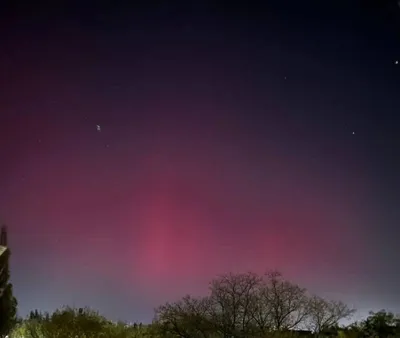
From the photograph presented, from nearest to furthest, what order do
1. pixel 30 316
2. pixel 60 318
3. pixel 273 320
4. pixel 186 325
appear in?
pixel 60 318, pixel 186 325, pixel 273 320, pixel 30 316

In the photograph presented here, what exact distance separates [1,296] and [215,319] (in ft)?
78.4

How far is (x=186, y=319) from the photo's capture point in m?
48.5

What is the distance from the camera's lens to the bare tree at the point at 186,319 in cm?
4722

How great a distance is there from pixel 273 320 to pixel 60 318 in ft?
65.6

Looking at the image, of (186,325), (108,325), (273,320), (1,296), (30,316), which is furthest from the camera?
(30,316)

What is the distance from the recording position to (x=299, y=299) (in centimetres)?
5294

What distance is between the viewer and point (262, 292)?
52.2 meters

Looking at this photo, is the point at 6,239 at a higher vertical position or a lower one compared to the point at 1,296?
higher

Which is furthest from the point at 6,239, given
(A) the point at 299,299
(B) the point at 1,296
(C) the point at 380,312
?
(C) the point at 380,312

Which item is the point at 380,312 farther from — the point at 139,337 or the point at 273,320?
the point at 139,337

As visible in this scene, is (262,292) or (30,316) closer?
(262,292)

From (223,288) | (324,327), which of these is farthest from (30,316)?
(324,327)

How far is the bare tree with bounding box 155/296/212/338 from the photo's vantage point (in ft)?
155

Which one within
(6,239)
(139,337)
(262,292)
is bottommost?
(139,337)
